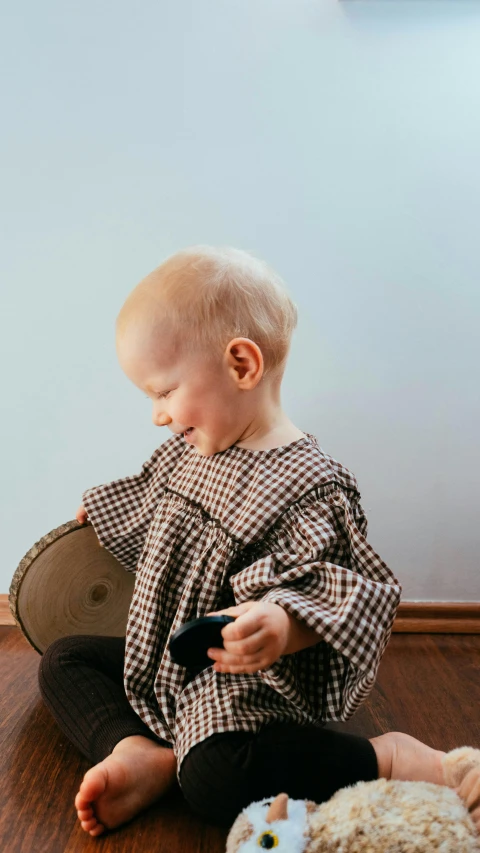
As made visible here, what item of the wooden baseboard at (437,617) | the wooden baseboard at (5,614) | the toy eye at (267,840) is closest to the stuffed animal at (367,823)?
the toy eye at (267,840)

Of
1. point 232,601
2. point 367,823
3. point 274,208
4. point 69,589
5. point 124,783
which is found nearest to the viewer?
point 367,823

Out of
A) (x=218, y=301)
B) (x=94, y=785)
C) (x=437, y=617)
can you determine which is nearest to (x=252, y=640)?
(x=94, y=785)

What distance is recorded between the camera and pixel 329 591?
0.78 meters

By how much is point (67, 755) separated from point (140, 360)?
0.51 m

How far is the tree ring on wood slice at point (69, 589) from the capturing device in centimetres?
103

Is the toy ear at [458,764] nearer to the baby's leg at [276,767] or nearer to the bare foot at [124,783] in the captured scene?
the baby's leg at [276,767]

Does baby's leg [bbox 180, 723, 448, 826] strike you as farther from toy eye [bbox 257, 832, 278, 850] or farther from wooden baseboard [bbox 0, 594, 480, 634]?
wooden baseboard [bbox 0, 594, 480, 634]

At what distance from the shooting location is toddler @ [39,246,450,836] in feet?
2.48

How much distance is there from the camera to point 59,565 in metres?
1.04

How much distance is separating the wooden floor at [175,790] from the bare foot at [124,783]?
0.02 m

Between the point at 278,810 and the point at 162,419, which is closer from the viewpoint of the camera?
the point at 278,810

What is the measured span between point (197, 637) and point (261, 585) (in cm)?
13

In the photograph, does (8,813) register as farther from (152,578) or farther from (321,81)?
(321,81)

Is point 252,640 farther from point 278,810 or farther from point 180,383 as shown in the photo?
point 180,383
